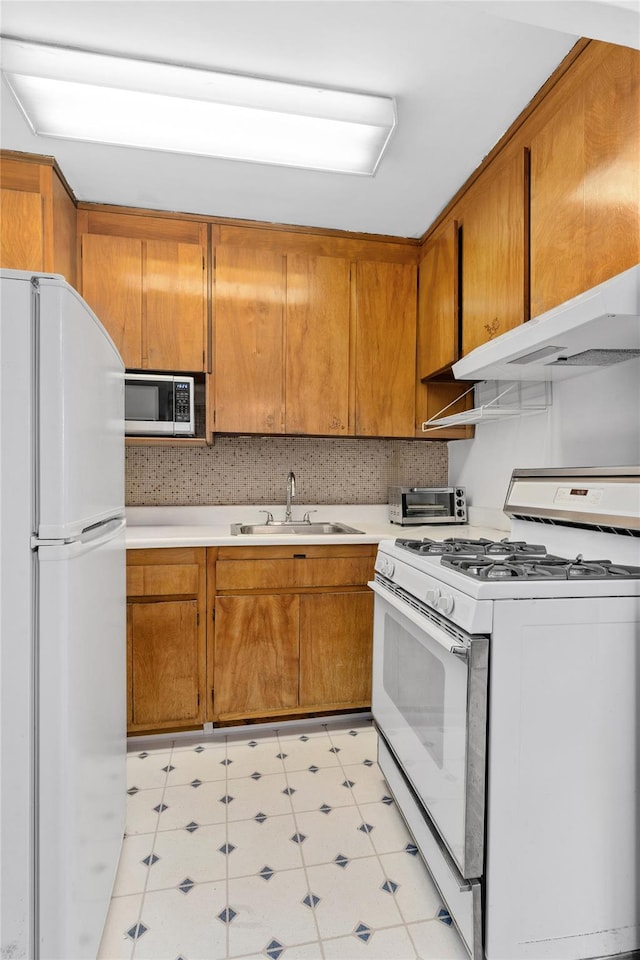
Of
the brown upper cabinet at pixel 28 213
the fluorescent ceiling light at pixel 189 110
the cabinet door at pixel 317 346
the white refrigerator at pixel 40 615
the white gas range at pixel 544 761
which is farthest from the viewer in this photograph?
the cabinet door at pixel 317 346

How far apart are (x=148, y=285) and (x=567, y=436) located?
2.10m

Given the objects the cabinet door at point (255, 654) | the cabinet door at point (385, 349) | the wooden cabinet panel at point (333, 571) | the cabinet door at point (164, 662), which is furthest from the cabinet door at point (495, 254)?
the cabinet door at point (164, 662)

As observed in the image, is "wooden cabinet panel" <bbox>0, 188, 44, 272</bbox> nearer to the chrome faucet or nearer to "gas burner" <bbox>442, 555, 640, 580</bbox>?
the chrome faucet

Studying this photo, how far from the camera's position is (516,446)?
97.6 inches

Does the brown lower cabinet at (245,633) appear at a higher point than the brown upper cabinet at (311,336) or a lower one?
lower

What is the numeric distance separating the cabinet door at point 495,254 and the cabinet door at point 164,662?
1.81 m

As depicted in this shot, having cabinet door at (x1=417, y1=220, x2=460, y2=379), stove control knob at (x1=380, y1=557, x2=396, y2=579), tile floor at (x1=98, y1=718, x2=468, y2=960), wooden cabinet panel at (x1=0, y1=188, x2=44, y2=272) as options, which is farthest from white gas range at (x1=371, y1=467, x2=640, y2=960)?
wooden cabinet panel at (x1=0, y1=188, x2=44, y2=272)

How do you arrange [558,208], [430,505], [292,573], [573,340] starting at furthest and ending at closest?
1. [430,505]
2. [292,573]
3. [558,208]
4. [573,340]

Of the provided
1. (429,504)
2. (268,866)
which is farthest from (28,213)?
(268,866)

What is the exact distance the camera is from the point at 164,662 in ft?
7.58

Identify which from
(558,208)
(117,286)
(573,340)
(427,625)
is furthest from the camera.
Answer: (117,286)

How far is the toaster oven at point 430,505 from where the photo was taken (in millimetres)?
2857

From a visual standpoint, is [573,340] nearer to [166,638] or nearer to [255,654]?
[255,654]

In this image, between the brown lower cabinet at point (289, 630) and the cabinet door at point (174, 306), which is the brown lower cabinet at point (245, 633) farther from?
the cabinet door at point (174, 306)
